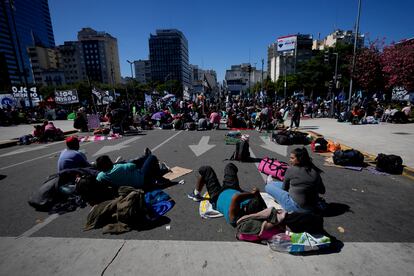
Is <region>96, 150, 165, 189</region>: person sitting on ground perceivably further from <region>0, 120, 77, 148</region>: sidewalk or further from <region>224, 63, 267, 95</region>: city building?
<region>224, 63, 267, 95</region>: city building

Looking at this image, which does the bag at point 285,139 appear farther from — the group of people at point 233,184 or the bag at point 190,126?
the bag at point 190,126

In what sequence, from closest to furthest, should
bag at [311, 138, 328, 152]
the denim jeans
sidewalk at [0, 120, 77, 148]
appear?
the denim jeans < bag at [311, 138, 328, 152] < sidewalk at [0, 120, 77, 148]

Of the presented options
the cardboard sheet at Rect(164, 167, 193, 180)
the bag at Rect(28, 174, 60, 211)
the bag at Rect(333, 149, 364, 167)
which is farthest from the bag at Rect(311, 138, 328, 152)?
the bag at Rect(28, 174, 60, 211)

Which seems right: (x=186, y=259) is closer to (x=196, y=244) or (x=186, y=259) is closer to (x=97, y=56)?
(x=196, y=244)

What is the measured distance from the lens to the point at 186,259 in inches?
121

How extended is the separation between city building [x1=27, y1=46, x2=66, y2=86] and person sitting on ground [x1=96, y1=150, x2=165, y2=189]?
140054 mm

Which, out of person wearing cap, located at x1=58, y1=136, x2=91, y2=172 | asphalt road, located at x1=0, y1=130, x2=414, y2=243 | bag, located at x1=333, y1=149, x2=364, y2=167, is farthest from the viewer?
bag, located at x1=333, y1=149, x2=364, y2=167

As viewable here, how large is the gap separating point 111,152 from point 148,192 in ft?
17.5

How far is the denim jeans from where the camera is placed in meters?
3.98

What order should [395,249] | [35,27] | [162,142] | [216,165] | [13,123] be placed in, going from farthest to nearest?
[35,27] < [13,123] < [162,142] < [216,165] < [395,249]

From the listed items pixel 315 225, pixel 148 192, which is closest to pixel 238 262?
pixel 315 225

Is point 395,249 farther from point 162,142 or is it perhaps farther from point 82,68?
point 82,68

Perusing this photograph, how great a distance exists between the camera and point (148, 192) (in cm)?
525

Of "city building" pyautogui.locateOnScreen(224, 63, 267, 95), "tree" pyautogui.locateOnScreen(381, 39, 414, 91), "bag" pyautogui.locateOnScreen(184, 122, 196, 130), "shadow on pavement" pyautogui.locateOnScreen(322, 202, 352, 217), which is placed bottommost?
"shadow on pavement" pyautogui.locateOnScreen(322, 202, 352, 217)
